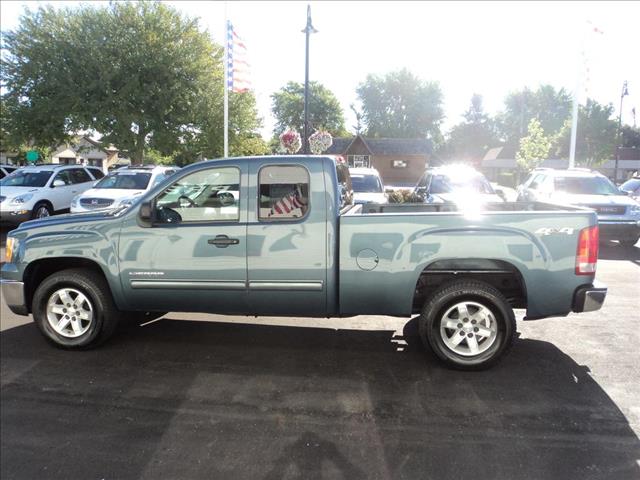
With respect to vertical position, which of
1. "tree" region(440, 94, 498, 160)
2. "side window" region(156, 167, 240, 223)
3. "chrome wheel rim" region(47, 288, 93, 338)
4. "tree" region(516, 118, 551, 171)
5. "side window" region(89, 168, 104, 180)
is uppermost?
"tree" region(440, 94, 498, 160)

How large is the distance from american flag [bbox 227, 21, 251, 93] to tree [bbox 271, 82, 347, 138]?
5786 cm

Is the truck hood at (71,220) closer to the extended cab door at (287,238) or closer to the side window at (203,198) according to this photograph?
the side window at (203,198)

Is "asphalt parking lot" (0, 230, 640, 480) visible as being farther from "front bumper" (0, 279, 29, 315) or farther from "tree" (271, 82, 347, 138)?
"tree" (271, 82, 347, 138)

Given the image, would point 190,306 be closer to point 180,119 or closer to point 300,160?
point 300,160

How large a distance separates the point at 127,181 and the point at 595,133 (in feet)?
183

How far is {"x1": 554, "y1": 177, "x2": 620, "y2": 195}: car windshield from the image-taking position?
11.6 metres

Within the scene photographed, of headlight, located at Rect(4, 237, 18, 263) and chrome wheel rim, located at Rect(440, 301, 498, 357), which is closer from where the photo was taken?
chrome wheel rim, located at Rect(440, 301, 498, 357)

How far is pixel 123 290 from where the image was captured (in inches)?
184

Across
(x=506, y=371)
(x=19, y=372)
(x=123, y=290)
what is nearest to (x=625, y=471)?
(x=506, y=371)

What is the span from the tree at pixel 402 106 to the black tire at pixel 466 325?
82.0m

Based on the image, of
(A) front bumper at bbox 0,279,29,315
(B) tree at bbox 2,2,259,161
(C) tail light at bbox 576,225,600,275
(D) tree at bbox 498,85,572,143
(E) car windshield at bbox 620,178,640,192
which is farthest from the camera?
(D) tree at bbox 498,85,572,143

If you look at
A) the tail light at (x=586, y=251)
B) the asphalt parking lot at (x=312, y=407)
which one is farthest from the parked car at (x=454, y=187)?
the tail light at (x=586, y=251)

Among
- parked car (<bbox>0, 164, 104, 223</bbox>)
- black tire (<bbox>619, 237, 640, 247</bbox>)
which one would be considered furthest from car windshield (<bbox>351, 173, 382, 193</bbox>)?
parked car (<bbox>0, 164, 104, 223</bbox>)

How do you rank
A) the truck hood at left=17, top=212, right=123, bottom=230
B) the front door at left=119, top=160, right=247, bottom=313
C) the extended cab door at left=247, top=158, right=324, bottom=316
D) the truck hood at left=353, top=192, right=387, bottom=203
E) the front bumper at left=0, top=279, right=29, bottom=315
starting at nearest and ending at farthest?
the extended cab door at left=247, top=158, right=324, bottom=316 → the front door at left=119, top=160, right=247, bottom=313 → the truck hood at left=17, top=212, right=123, bottom=230 → the front bumper at left=0, top=279, right=29, bottom=315 → the truck hood at left=353, top=192, right=387, bottom=203
